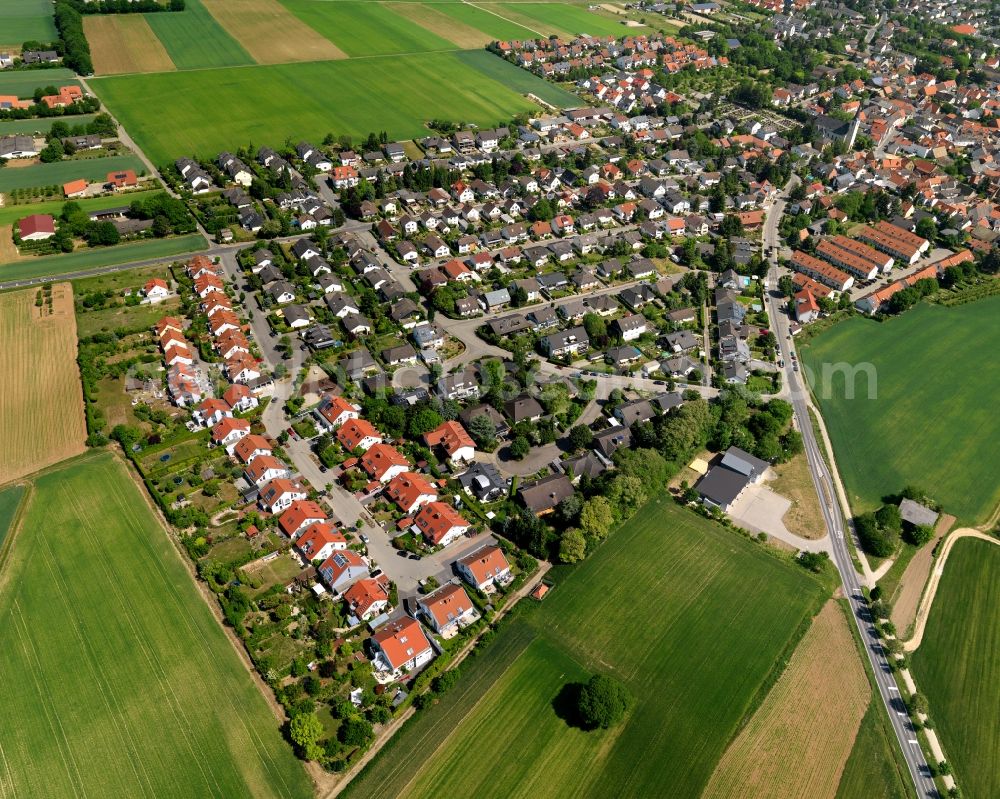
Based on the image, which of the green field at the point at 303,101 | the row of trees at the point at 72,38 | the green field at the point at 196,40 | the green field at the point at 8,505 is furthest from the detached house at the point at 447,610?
the row of trees at the point at 72,38

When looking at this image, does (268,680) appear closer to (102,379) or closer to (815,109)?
(102,379)

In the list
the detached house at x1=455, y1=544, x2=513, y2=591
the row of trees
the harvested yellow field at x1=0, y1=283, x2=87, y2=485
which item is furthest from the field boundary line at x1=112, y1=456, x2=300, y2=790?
the row of trees

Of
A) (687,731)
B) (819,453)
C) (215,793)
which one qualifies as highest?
(819,453)

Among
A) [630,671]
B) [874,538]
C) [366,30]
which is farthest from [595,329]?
[366,30]

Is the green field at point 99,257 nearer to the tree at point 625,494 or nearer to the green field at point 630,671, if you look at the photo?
the tree at point 625,494

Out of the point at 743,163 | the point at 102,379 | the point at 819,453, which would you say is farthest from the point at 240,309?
the point at 743,163

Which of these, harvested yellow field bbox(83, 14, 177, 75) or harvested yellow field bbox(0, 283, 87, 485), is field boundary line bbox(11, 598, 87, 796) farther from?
harvested yellow field bbox(83, 14, 177, 75)

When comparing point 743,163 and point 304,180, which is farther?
point 743,163
